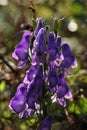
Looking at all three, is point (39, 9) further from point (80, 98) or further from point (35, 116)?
point (35, 116)

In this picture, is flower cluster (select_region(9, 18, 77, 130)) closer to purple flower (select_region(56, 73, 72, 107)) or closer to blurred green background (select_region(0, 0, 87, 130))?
purple flower (select_region(56, 73, 72, 107))

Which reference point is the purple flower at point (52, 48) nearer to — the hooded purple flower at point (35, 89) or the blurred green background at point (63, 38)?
the hooded purple flower at point (35, 89)

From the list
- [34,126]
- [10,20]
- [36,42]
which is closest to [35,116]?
[34,126]

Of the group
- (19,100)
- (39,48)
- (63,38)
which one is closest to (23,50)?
(39,48)

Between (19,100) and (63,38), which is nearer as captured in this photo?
(19,100)

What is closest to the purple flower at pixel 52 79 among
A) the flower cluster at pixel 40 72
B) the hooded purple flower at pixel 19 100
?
the flower cluster at pixel 40 72

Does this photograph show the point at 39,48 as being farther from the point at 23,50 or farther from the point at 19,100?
the point at 19,100

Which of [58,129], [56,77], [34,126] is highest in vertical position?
[56,77]
